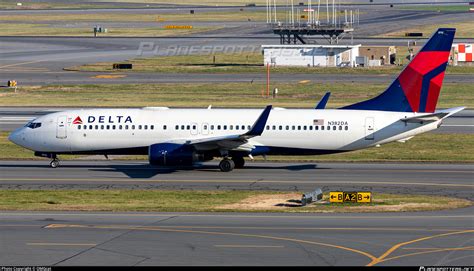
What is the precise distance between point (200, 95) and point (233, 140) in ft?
143

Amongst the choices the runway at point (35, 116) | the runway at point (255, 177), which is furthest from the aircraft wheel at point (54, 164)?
the runway at point (35, 116)

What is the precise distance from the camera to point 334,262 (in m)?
32.8

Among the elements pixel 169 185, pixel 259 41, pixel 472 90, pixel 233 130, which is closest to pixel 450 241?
pixel 169 185

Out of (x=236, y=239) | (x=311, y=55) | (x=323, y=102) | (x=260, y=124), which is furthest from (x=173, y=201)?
(x=311, y=55)

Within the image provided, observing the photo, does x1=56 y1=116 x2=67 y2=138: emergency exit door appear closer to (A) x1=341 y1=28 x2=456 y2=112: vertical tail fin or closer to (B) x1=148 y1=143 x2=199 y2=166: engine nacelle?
(B) x1=148 y1=143 x2=199 y2=166: engine nacelle

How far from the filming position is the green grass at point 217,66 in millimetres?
123062

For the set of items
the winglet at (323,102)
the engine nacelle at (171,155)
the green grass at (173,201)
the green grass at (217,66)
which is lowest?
the green grass at (173,201)

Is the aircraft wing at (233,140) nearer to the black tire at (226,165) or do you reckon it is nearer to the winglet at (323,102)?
the black tire at (226,165)

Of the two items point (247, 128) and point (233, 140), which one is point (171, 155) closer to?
point (233, 140)

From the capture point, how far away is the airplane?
5703 centimetres

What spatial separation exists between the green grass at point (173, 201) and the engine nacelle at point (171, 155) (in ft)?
19.9

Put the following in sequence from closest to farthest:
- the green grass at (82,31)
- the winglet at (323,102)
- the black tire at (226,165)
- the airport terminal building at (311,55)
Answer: the black tire at (226,165) < the winglet at (323,102) < the airport terminal building at (311,55) < the green grass at (82,31)

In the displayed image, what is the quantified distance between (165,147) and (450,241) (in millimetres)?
23938

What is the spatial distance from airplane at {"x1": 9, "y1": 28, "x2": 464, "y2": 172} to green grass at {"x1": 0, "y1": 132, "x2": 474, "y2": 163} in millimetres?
5554
